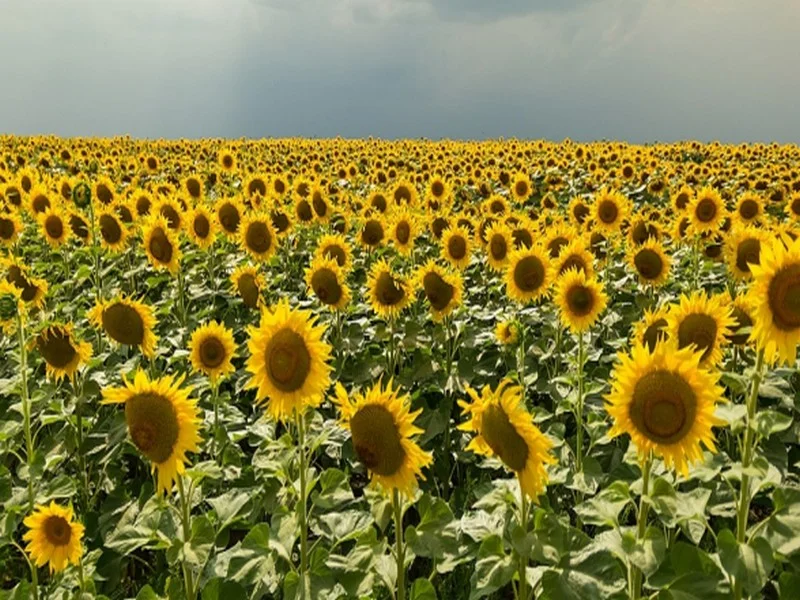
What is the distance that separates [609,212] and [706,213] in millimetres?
1163

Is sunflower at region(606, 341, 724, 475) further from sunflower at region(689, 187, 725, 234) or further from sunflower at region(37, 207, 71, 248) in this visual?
sunflower at region(37, 207, 71, 248)

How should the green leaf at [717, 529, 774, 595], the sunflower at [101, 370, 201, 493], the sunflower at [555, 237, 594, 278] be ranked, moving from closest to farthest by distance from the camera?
the green leaf at [717, 529, 774, 595] → the sunflower at [101, 370, 201, 493] → the sunflower at [555, 237, 594, 278]

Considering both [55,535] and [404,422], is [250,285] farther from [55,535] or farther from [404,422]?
[404,422]

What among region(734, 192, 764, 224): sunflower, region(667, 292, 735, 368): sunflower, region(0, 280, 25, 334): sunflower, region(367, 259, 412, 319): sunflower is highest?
region(734, 192, 764, 224): sunflower

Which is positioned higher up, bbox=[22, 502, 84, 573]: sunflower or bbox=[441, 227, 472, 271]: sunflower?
bbox=[441, 227, 472, 271]: sunflower

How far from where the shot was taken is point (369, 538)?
3.43m

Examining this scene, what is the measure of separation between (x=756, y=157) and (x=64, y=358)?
27633 mm

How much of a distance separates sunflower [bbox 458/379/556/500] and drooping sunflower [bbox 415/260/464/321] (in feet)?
10.7

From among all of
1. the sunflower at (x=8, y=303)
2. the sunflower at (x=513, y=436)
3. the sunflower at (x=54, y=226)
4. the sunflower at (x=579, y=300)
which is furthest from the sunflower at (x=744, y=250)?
the sunflower at (x=54, y=226)

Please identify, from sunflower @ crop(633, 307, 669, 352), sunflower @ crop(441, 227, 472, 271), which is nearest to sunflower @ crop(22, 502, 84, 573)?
sunflower @ crop(633, 307, 669, 352)

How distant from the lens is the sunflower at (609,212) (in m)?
8.88

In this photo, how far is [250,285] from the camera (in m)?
6.76

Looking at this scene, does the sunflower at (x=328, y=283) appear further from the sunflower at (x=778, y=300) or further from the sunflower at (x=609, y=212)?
the sunflower at (x=609, y=212)

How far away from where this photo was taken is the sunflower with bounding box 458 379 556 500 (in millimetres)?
2875
